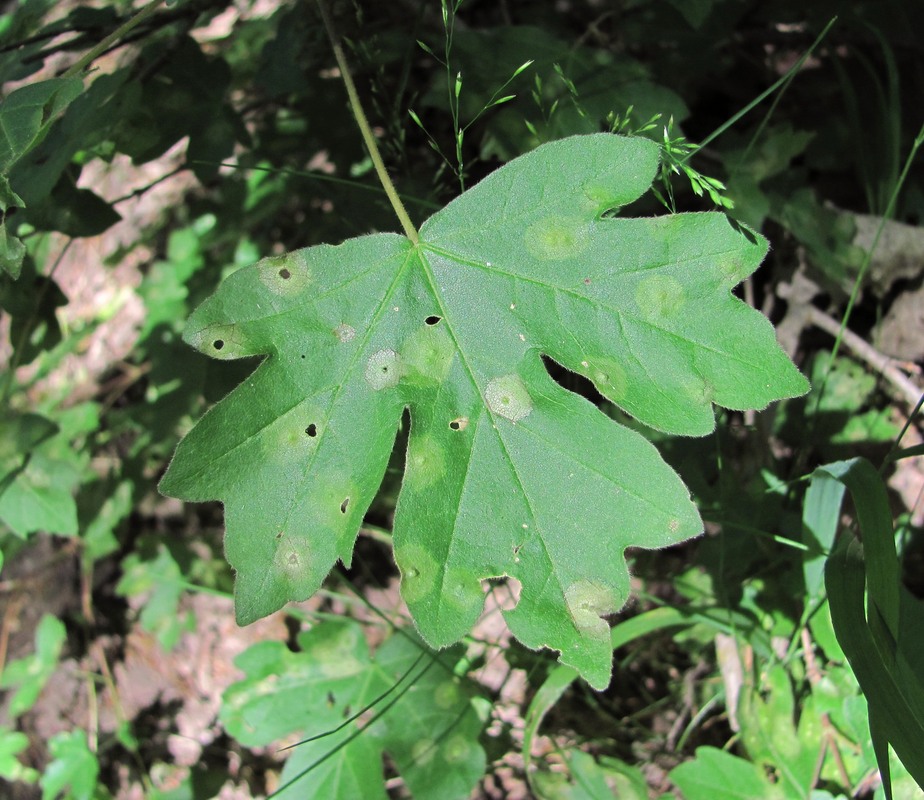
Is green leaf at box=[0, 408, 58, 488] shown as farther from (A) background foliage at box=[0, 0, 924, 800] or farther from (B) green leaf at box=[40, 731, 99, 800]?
(B) green leaf at box=[40, 731, 99, 800]

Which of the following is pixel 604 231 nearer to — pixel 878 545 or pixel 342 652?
pixel 878 545

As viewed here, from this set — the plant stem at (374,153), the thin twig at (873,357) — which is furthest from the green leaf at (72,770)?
the thin twig at (873,357)

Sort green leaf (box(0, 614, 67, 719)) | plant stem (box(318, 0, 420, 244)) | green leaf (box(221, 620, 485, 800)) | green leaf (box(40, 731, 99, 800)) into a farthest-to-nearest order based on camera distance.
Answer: green leaf (box(0, 614, 67, 719)), green leaf (box(40, 731, 99, 800)), green leaf (box(221, 620, 485, 800)), plant stem (box(318, 0, 420, 244))

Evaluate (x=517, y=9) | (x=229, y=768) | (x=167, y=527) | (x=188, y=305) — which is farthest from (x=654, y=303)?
(x=167, y=527)

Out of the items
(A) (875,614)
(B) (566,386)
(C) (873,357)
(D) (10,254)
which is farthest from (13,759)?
(C) (873,357)

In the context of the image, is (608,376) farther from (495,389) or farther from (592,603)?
(592,603)

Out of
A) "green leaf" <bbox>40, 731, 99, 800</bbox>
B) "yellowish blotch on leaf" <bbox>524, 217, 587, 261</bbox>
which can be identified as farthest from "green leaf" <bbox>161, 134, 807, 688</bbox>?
"green leaf" <bbox>40, 731, 99, 800</bbox>

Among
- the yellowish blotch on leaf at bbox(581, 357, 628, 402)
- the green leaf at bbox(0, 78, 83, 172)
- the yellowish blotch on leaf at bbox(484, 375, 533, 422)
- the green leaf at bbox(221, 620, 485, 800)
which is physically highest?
the green leaf at bbox(0, 78, 83, 172)
